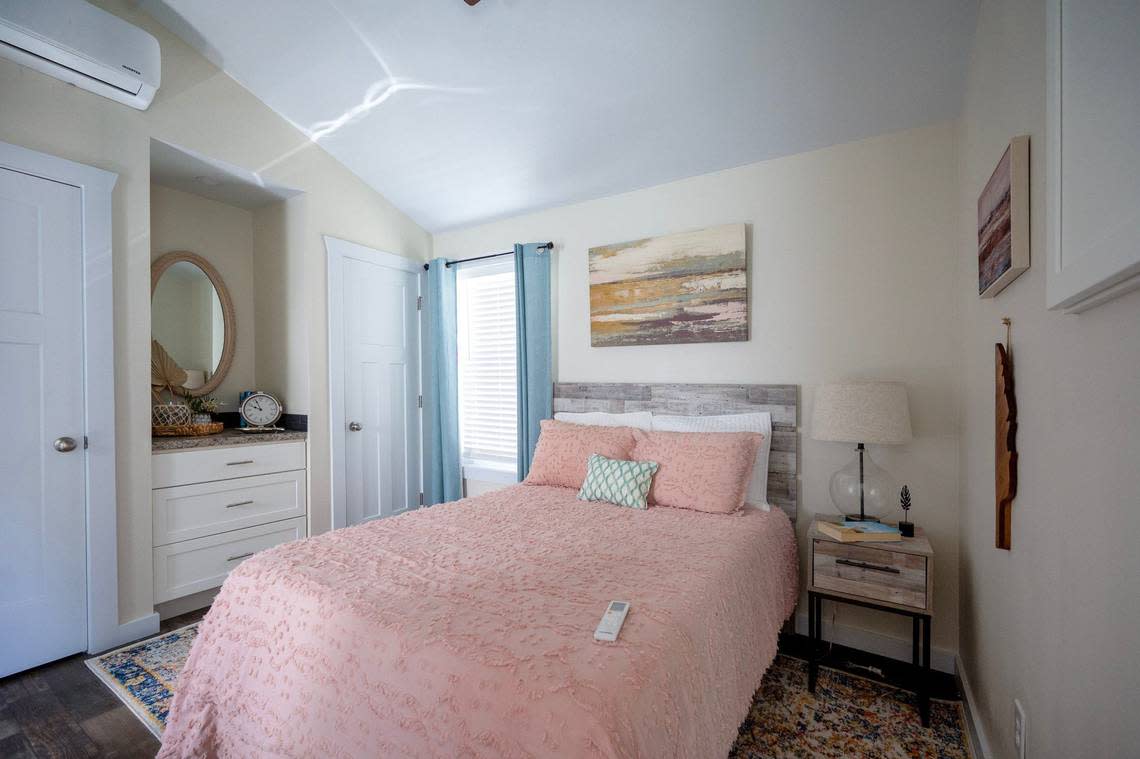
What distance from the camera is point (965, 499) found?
84.5 inches

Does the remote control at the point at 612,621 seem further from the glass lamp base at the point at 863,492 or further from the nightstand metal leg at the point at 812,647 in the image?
the glass lamp base at the point at 863,492

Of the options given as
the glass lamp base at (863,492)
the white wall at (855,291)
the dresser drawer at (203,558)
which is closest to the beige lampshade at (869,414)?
the glass lamp base at (863,492)

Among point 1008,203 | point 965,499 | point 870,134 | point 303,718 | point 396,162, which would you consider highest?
point 396,162

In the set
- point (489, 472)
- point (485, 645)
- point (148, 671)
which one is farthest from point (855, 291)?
point (148, 671)

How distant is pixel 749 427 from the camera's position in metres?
2.68

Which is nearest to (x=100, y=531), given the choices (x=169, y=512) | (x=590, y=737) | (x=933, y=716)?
(x=169, y=512)

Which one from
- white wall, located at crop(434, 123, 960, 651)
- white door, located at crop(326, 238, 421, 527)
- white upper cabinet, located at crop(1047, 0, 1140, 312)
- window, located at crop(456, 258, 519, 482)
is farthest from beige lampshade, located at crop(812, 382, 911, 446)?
white door, located at crop(326, 238, 421, 527)

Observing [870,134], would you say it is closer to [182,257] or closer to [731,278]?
[731,278]

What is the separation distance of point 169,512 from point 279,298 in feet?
4.97

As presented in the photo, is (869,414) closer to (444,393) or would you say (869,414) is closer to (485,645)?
(485,645)

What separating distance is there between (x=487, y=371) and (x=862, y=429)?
8.42 ft

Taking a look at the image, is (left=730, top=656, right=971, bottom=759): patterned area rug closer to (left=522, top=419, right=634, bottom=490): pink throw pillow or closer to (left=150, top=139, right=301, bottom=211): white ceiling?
(left=522, top=419, right=634, bottom=490): pink throw pillow

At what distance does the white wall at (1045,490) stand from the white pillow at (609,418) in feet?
4.95

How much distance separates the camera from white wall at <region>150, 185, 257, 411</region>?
3.29m
